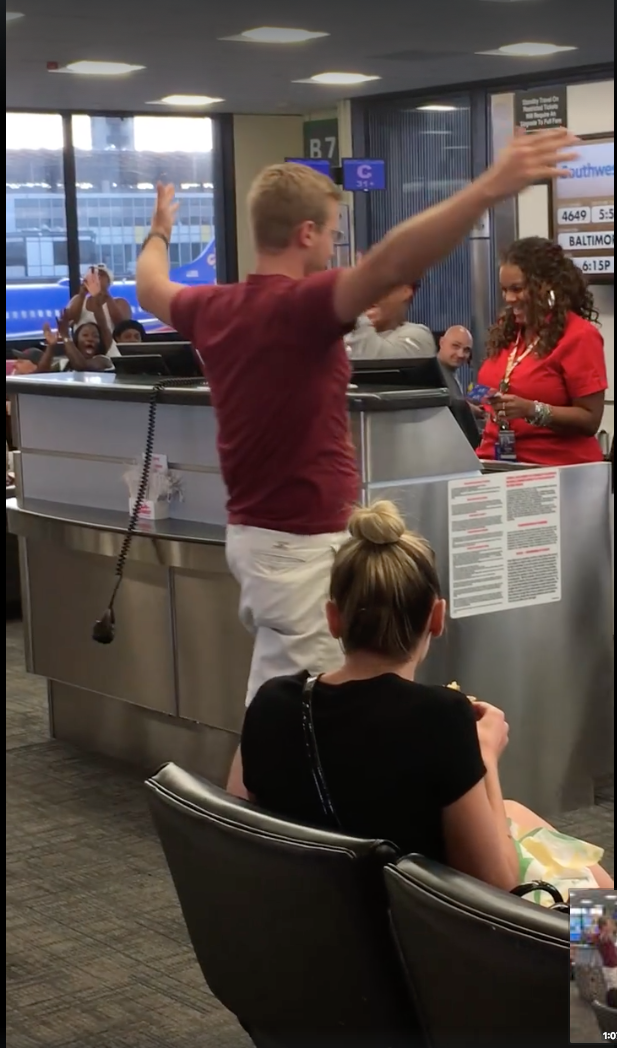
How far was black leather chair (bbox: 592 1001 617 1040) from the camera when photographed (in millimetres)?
1362

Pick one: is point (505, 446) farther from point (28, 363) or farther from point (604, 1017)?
point (28, 363)

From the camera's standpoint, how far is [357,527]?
2072 millimetres

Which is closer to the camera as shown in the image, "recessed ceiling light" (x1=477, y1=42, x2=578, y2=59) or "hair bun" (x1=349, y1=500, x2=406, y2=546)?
"hair bun" (x1=349, y1=500, x2=406, y2=546)

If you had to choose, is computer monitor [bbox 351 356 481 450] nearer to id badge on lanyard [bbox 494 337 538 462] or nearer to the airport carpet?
id badge on lanyard [bbox 494 337 538 462]

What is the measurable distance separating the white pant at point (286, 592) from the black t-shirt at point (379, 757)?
3.22 ft

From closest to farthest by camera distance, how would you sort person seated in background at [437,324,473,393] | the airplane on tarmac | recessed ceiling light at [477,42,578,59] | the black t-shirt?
the black t-shirt
person seated in background at [437,324,473,393]
recessed ceiling light at [477,42,578,59]
the airplane on tarmac

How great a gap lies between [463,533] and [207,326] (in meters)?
1.08

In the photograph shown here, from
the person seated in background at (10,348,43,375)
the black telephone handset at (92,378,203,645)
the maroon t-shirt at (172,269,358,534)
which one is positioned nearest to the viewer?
the maroon t-shirt at (172,269,358,534)

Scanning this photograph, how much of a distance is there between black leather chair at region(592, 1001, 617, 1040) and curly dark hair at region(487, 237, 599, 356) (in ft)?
9.68

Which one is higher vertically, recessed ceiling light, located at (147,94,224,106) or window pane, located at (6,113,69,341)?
recessed ceiling light, located at (147,94,224,106)

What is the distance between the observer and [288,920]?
5.56ft

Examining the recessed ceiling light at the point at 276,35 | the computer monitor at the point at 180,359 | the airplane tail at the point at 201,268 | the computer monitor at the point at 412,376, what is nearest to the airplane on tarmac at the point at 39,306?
the airplane tail at the point at 201,268

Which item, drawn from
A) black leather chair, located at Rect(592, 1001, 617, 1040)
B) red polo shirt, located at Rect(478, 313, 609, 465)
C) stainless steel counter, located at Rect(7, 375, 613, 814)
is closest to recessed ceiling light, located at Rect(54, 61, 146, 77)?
stainless steel counter, located at Rect(7, 375, 613, 814)

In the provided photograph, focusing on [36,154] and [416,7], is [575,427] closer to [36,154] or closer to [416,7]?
[416,7]
